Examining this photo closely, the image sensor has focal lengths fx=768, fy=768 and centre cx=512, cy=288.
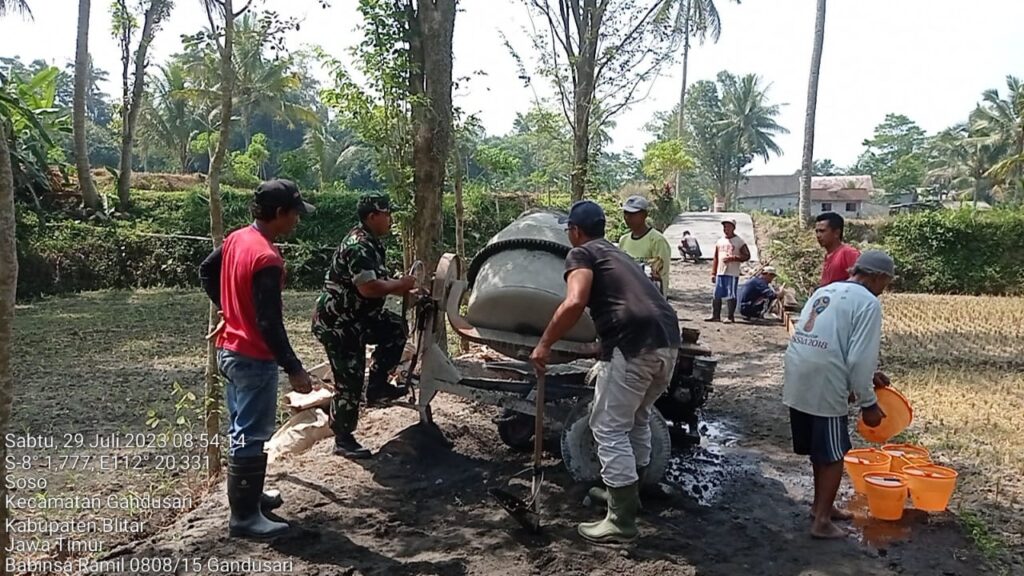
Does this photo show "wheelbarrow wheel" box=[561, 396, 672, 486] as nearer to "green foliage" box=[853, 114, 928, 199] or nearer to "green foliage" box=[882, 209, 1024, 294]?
"green foliage" box=[882, 209, 1024, 294]

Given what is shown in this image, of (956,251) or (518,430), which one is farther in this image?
(956,251)

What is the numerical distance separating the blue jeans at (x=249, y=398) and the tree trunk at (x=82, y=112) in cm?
1771

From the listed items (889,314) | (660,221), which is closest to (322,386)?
(889,314)

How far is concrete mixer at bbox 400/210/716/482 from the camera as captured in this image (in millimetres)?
4918

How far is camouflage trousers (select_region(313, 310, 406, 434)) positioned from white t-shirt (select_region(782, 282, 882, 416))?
101 inches

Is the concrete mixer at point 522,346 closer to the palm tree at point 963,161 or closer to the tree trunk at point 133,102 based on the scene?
the tree trunk at point 133,102

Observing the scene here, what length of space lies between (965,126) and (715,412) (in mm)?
56416

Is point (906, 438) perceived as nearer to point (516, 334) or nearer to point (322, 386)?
point (516, 334)

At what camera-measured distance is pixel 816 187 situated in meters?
56.8

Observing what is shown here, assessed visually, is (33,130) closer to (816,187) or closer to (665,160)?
(665,160)

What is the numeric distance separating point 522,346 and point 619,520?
4.92 ft

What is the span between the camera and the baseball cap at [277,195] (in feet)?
12.8

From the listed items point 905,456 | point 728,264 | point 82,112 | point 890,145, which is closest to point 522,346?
point 905,456

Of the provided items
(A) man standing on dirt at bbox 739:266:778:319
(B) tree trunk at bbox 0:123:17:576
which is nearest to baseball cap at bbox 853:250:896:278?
(B) tree trunk at bbox 0:123:17:576
